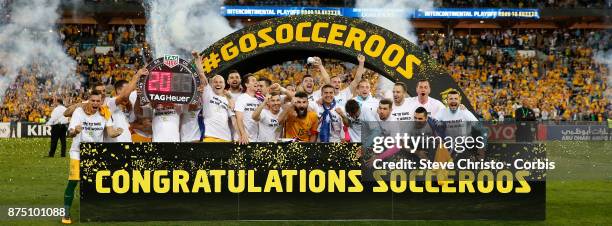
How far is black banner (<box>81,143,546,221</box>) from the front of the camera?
29.5 ft

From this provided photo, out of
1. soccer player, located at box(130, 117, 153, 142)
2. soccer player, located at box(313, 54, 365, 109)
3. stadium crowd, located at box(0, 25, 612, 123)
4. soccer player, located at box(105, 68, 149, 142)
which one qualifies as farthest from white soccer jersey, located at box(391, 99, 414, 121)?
stadium crowd, located at box(0, 25, 612, 123)

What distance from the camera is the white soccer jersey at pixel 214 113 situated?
33.1 feet

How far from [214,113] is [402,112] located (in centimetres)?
241

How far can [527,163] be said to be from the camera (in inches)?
357

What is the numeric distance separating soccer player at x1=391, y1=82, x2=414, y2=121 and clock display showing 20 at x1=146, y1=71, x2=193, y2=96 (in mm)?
2693

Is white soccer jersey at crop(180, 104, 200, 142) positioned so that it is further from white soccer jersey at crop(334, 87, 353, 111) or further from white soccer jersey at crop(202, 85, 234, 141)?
white soccer jersey at crop(334, 87, 353, 111)

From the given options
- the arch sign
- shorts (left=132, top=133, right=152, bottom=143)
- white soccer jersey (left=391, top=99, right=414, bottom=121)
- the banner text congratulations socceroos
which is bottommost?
the banner text congratulations socceroos

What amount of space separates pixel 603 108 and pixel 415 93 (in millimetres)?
25522

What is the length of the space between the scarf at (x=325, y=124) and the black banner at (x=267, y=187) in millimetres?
1208

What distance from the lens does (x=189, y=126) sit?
33.1 ft

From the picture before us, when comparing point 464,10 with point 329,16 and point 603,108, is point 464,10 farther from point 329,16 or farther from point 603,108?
point 329,16

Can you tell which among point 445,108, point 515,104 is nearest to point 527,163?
point 445,108

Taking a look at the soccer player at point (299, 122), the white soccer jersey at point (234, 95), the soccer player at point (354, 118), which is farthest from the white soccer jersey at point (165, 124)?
the soccer player at point (354, 118)

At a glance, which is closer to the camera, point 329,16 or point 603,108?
point 329,16
